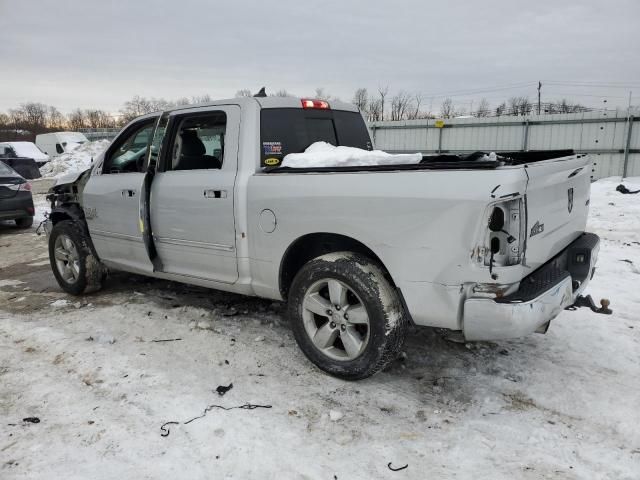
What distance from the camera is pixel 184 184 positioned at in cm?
400

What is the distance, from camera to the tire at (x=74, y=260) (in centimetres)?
516

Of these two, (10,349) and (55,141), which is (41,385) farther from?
(55,141)

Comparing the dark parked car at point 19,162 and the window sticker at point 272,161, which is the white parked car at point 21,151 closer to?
the dark parked car at point 19,162

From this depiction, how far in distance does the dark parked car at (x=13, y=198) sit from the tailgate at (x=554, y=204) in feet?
33.4

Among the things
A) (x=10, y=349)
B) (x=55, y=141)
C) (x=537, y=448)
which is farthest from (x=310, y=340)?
(x=55, y=141)

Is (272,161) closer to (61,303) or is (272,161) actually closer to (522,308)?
(522,308)

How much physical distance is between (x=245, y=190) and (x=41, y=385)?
195 centimetres

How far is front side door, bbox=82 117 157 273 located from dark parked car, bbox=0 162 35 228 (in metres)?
5.96

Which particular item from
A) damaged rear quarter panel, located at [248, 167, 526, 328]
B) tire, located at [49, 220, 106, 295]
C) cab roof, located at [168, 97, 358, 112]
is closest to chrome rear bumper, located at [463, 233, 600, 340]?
damaged rear quarter panel, located at [248, 167, 526, 328]

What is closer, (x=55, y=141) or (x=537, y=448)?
(x=537, y=448)

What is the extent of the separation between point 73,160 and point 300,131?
2735 centimetres

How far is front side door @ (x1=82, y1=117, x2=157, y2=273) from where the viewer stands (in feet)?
14.6

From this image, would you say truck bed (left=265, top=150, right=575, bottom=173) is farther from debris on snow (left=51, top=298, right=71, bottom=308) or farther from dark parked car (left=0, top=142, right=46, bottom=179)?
dark parked car (left=0, top=142, right=46, bottom=179)

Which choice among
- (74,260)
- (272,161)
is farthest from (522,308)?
(74,260)
